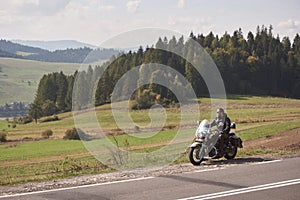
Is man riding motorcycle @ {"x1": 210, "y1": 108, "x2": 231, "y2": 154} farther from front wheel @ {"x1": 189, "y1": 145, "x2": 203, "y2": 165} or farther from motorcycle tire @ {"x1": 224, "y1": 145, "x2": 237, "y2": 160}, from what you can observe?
front wheel @ {"x1": 189, "y1": 145, "x2": 203, "y2": 165}

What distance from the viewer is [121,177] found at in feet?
35.2

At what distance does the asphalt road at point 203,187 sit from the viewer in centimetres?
861

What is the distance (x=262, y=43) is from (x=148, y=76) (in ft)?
361

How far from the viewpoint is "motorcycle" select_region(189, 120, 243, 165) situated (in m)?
12.6

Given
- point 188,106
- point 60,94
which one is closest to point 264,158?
point 188,106

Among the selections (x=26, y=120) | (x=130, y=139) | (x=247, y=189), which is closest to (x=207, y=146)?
(x=247, y=189)

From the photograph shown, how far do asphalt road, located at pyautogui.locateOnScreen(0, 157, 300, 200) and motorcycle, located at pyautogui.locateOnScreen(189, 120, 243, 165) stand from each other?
122 cm

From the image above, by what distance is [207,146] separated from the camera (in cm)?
1273

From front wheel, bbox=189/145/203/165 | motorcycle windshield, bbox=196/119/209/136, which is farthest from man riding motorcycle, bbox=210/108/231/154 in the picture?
front wheel, bbox=189/145/203/165

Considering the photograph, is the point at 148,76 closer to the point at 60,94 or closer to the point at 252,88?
the point at 252,88

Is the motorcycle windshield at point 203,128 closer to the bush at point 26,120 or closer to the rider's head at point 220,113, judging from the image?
the rider's head at point 220,113

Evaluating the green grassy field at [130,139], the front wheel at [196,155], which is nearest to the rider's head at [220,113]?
the front wheel at [196,155]

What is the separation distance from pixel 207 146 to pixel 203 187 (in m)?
3.48

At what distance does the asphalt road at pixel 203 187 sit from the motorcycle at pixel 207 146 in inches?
48.1
